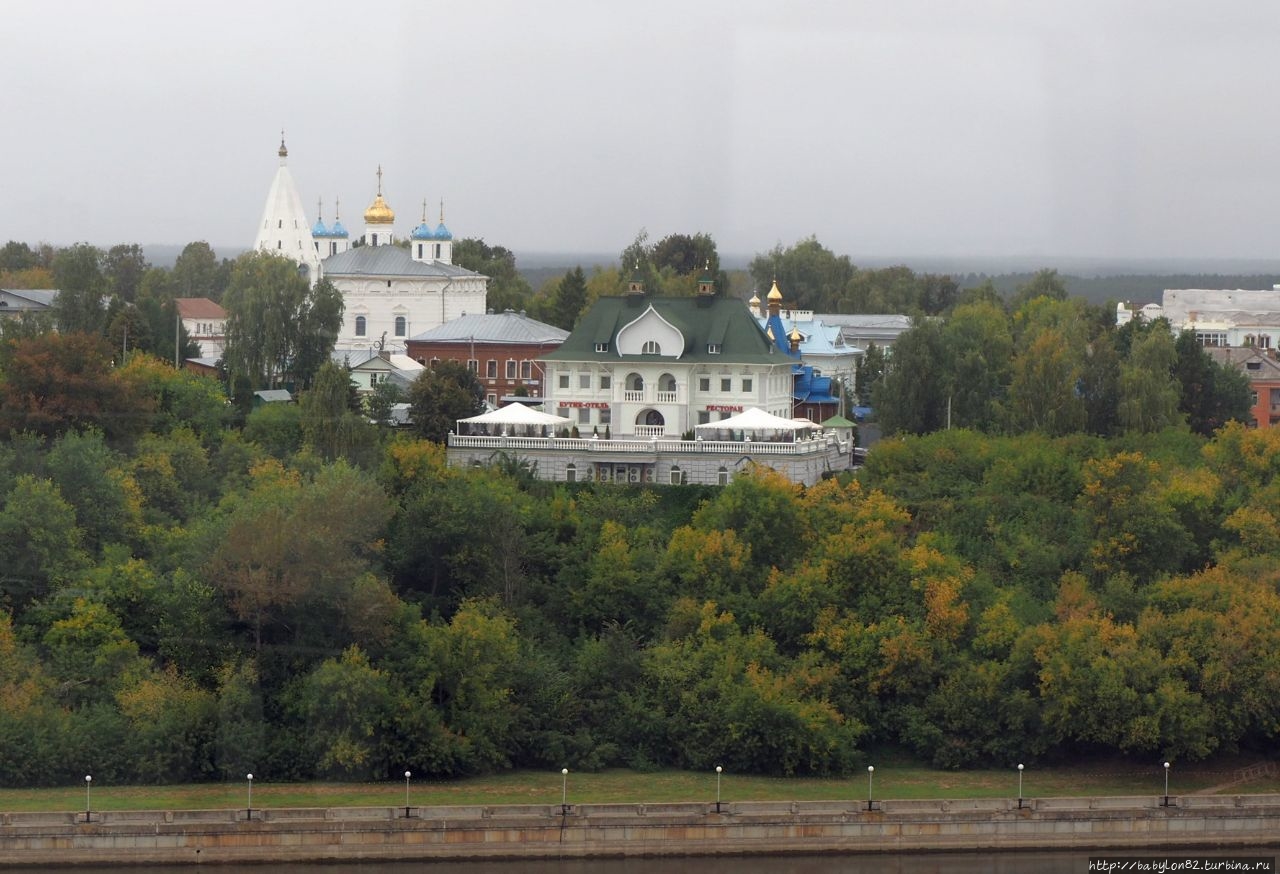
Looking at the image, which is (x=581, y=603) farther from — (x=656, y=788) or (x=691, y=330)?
(x=691, y=330)

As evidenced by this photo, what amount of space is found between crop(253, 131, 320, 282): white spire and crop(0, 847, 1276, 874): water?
35551 millimetres

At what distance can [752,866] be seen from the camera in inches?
1041

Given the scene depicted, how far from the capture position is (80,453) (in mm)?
32531

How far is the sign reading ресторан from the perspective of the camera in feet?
86.6

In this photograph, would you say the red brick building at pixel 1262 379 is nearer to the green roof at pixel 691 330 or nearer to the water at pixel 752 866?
the green roof at pixel 691 330

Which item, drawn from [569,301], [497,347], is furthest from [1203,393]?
[569,301]

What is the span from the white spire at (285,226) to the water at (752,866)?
35551mm

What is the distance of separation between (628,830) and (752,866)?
1303 millimetres

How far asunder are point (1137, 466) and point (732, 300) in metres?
6.97

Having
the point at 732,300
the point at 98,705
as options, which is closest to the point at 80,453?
the point at 98,705

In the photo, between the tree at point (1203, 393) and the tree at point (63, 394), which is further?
the tree at point (1203, 393)

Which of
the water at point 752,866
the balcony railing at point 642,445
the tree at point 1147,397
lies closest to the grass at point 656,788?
the water at point 752,866

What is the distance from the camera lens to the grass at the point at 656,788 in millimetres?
27250

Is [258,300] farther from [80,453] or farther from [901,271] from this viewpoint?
[901,271]
